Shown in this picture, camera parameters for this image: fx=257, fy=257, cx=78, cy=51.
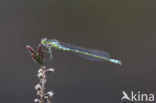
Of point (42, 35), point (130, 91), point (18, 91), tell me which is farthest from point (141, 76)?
point (18, 91)

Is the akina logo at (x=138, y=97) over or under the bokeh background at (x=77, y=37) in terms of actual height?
under

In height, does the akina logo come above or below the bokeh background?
below

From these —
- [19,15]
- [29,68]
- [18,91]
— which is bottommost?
[18,91]

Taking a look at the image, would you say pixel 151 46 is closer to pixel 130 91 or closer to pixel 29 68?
pixel 130 91

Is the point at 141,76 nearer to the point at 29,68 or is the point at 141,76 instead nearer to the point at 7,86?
the point at 29,68

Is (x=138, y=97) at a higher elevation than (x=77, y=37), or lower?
lower

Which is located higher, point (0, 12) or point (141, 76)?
point (0, 12)
